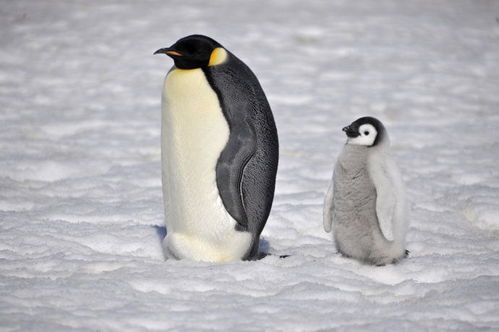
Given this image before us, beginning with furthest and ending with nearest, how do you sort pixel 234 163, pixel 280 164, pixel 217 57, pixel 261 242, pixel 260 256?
pixel 280 164 < pixel 261 242 < pixel 260 256 < pixel 217 57 < pixel 234 163

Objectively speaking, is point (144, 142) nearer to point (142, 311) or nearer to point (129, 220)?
point (129, 220)

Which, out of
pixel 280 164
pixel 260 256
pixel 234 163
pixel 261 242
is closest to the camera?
pixel 234 163

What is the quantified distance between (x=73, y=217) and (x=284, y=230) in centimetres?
135

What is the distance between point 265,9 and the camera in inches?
463

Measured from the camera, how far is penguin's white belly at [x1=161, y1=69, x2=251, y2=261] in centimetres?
379

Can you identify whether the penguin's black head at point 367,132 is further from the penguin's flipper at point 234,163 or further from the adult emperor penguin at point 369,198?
the penguin's flipper at point 234,163

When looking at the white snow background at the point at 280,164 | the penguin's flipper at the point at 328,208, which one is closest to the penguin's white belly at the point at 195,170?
the white snow background at the point at 280,164

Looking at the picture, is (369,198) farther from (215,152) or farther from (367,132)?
(215,152)

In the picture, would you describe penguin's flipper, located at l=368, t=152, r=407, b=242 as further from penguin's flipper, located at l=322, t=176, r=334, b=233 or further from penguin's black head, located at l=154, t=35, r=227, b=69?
penguin's black head, located at l=154, t=35, r=227, b=69

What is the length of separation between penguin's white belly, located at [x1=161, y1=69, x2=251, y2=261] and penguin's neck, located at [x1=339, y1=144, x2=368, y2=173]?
25.4 inches

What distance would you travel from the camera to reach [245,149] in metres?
3.76

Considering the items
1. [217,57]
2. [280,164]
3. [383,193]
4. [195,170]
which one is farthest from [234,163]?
[280,164]

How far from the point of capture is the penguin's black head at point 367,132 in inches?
155

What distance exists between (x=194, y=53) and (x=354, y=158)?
1009 mm
